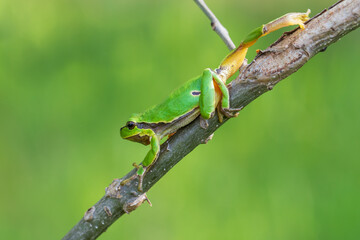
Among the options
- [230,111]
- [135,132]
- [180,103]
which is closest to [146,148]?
[135,132]

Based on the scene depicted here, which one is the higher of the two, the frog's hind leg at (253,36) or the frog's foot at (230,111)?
the frog's hind leg at (253,36)

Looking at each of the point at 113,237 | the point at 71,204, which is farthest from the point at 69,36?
the point at 113,237

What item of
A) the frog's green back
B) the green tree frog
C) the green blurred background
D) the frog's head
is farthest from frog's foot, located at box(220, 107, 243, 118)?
the green blurred background

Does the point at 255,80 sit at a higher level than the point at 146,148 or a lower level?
lower

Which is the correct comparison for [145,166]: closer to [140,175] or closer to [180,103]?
[140,175]

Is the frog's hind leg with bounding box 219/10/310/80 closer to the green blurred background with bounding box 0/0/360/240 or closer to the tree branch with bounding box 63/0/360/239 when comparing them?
the tree branch with bounding box 63/0/360/239

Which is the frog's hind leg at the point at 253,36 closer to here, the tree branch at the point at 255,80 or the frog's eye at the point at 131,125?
the tree branch at the point at 255,80

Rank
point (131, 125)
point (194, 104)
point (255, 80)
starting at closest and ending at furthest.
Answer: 1. point (255, 80)
2. point (194, 104)
3. point (131, 125)

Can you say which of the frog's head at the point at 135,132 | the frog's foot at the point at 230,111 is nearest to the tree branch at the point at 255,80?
the frog's foot at the point at 230,111

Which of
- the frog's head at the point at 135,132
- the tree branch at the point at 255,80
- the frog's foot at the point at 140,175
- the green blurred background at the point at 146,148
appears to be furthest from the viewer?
the green blurred background at the point at 146,148

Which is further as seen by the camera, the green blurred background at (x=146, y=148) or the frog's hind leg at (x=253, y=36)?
the green blurred background at (x=146, y=148)
